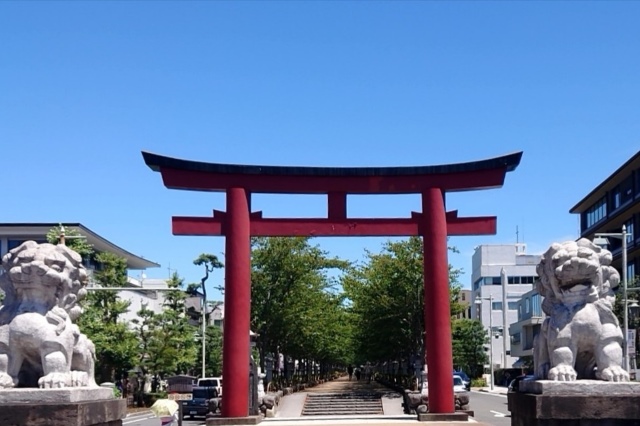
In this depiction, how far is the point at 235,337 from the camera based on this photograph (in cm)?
1766

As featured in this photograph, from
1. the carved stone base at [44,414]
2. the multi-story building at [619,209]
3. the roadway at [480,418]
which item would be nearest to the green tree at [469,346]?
the multi-story building at [619,209]

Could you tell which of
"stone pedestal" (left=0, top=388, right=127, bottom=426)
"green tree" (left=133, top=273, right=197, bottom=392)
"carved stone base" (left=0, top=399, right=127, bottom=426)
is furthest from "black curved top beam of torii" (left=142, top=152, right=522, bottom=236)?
"green tree" (left=133, top=273, right=197, bottom=392)

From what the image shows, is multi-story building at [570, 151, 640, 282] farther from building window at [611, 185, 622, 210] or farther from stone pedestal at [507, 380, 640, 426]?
stone pedestal at [507, 380, 640, 426]

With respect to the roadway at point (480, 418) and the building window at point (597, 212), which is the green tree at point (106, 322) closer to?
the roadway at point (480, 418)

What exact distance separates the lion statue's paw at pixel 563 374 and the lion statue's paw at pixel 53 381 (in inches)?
198

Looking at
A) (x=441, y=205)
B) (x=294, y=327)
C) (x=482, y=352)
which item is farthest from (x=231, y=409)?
(x=482, y=352)

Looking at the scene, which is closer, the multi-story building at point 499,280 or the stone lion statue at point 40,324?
the stone lion statue at point 40,324

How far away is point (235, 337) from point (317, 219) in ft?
10.8

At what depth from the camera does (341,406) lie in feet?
98.9

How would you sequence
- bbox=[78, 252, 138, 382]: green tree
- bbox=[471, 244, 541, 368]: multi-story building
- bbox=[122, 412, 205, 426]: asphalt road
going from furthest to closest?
bbox=[471, 244, 541, 368]: multi-story building, bbox=[78, 252, 138, 382]: green tree, bbox=[122, 412, 205, 426]: asphalt road

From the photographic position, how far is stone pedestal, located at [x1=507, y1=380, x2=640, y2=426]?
26.1ft

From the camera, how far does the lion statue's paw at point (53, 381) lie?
25.4 ft

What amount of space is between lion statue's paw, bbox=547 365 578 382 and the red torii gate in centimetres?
985

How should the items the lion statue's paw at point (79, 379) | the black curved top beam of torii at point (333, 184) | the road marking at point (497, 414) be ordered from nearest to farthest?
the lion statue's paw at point (79, 379) < the black curved top beam of torii at point (333, 184) < the road marking at point (497, 414)
